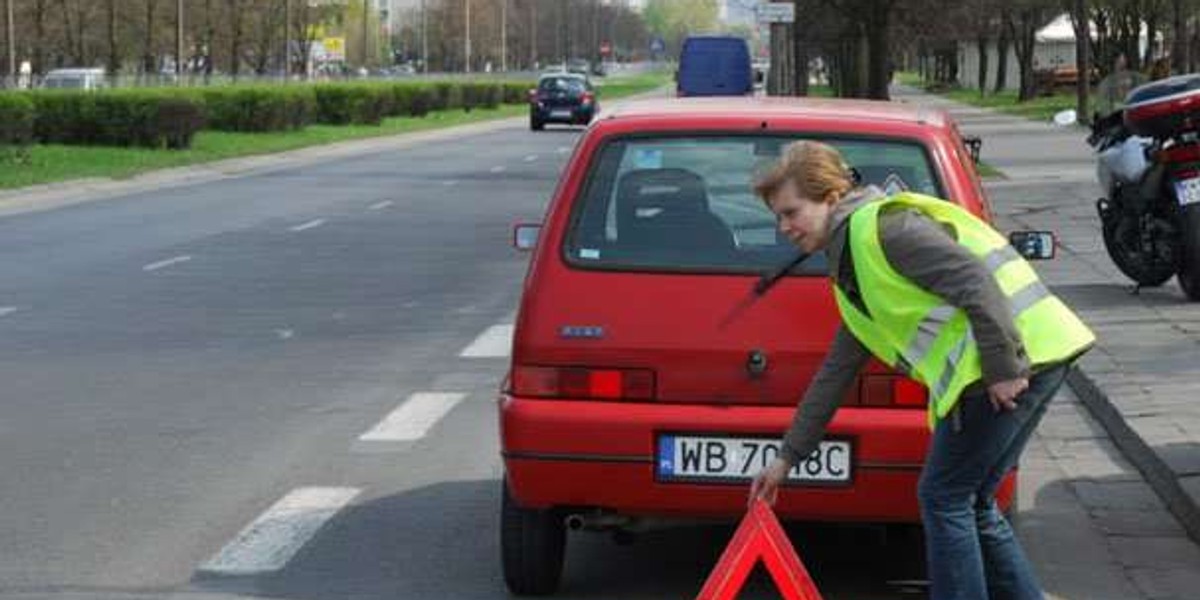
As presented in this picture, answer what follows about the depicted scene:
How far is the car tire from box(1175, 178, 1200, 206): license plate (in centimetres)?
772

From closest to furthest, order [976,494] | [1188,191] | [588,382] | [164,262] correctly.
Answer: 1. [976,494]
2. [588,382]
3. [1188,191]
4. [164,262]

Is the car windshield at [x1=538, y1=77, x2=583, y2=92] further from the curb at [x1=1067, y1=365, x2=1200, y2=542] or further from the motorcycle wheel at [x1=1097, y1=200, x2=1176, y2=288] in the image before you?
the curb at [x1=1067, y1=365, x2=1200, y2=542]

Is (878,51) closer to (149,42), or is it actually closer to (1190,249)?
(1190,249)

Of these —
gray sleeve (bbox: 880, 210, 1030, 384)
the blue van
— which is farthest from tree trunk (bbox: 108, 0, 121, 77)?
gray sleeve (bbox: 880, 210, 1030, 384)

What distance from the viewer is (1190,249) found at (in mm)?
13297

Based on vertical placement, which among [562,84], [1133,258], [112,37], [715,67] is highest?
[112,37]

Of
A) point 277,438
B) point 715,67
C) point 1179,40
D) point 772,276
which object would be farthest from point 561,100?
point 772,276

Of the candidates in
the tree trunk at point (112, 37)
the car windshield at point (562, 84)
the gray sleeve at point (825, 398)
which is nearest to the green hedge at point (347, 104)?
the car windshield at point (562, 84)

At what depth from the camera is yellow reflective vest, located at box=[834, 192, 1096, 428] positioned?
4.85 m

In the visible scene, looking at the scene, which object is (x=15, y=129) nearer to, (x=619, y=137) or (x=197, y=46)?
(x=619, y=137)

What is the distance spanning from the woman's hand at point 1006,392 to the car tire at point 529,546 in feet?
6.24

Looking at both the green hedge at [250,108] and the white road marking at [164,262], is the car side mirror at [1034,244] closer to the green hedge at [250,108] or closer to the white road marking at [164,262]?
the white road marking at [164,262]

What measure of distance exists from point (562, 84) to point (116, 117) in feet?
70.6

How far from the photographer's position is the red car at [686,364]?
605 cm
